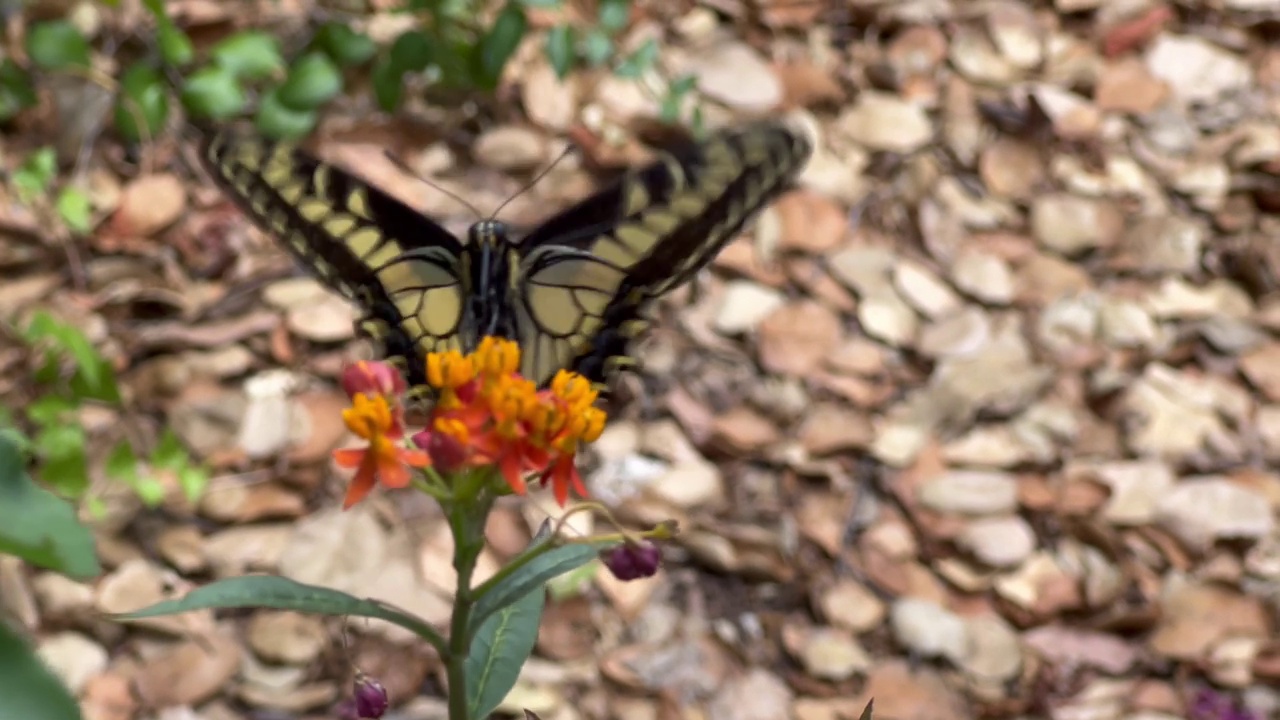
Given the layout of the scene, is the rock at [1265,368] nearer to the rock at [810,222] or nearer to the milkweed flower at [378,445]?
the rock at [810,222]

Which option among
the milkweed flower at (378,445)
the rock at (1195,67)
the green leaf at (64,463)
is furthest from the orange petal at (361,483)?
the rock at (1195,67)

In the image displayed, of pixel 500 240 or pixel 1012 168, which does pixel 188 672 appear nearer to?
pixel 500 240

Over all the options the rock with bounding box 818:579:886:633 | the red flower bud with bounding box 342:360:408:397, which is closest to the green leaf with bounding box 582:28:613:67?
the rock with bounding box 818:579:886:633

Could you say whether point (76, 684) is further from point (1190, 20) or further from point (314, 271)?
point (1190, 20)

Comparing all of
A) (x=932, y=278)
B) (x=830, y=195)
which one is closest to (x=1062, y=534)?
(x=932, y=278)

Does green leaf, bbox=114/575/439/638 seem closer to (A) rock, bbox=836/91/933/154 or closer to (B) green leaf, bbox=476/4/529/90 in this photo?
(B) green leaf, bbox=476/4/529/90

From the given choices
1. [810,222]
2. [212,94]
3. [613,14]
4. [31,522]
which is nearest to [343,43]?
[212,94]
